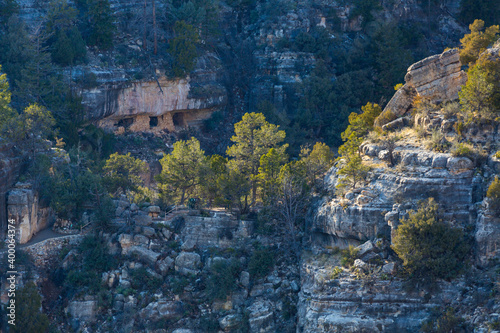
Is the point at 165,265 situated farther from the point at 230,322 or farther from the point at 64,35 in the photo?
the point at 64,35

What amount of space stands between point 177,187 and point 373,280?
55.3ft

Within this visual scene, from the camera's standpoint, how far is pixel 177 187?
151 feet

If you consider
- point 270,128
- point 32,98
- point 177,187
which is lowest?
point 177,187

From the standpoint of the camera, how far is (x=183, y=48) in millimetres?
64500

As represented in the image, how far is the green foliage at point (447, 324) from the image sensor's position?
1241 inches

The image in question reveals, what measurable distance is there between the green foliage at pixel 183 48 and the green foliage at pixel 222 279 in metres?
29.2

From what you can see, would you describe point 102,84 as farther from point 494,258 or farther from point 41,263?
point 494,258

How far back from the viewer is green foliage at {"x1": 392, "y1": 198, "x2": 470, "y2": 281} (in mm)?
33625

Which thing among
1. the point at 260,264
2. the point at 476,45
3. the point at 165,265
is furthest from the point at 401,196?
the point at 165,265

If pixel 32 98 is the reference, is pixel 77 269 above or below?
below

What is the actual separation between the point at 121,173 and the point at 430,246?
2526cm

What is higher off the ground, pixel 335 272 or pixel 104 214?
pixel 104 214

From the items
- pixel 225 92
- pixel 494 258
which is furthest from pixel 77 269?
pixel 225 92

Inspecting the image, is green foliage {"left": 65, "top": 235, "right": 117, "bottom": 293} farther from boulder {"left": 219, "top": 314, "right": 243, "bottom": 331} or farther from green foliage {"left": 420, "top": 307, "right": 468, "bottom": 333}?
green foliage {"left": 420, "top": 307, "right": 468, "bottom": 333}
